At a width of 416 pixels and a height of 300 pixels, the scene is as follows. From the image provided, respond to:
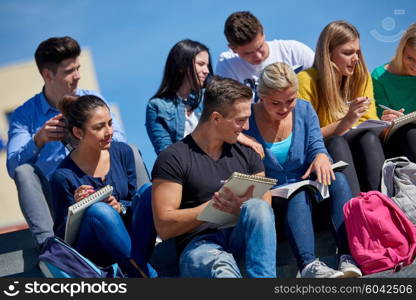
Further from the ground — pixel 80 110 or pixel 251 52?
pixel 251 52

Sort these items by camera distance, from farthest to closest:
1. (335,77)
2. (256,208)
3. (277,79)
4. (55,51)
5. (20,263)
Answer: (55,51), (335,77), (20,263), (277,79), (256,208)

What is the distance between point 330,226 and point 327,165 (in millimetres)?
353

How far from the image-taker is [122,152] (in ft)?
14.5

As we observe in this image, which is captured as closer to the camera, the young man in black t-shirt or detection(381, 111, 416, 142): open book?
the young man in black t-shirt

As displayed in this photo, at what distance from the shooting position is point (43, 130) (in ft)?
14.7

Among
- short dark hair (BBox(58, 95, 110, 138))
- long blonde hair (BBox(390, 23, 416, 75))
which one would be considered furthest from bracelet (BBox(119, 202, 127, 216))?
long blonde hair (BBox(390, 23, 416, 75))

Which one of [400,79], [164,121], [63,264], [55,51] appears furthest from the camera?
[400,79]

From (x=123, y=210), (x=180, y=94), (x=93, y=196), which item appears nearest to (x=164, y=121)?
(x=180, y=94)

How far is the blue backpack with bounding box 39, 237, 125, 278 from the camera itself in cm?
349

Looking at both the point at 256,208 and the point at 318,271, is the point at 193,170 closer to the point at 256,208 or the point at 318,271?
the point at 256,208

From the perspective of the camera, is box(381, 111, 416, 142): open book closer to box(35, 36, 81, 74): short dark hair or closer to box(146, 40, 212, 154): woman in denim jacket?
box(146, 40, 212, 154): woman in denim jacket

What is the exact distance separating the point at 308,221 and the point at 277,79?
2.82ft

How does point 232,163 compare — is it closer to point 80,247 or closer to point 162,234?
point 162,234

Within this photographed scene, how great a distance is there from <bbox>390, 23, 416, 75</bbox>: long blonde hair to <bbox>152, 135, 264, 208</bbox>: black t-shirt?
1.88 metres
